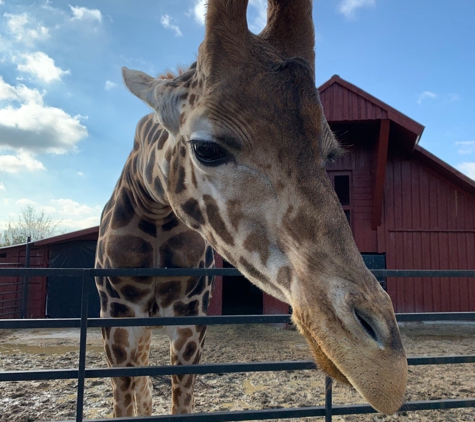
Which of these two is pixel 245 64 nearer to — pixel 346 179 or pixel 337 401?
pixel 337 401

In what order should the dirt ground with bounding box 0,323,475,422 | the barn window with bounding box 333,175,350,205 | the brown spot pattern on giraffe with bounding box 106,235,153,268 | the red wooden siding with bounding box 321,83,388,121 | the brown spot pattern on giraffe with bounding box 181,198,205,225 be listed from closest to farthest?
the brown spot pattern on giraffe with bounding box 181,198,205,225 < the brown spot pattern on giraffe with bounding box 106,235,153,268 < the dirt ground with bounding box 0,323,475,422 < the red wooden siding with bounding box 321,83,388,121 < the barn window with bounding box 333,175,350,205

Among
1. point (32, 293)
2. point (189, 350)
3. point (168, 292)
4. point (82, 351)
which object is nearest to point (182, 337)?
point (189, 350)

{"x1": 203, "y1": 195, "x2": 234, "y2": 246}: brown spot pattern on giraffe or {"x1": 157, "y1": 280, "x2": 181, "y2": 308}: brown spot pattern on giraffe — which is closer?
{"x1": 203, "y1": 195, "x2": 234, "y2": 246}: brown spot pattern on giraffe

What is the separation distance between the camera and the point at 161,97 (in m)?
1.94

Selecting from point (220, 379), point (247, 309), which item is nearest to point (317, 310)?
point (220, 379)

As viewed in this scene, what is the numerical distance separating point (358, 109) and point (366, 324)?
9.94m

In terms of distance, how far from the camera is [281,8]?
201 centimetres

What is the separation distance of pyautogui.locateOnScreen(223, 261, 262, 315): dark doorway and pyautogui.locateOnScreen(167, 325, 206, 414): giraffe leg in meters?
11.5

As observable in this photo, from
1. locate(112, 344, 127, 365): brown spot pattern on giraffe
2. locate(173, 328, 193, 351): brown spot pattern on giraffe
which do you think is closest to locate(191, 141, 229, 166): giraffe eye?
locate(173, 328, 193, 351): brown spot pattern on giraffe

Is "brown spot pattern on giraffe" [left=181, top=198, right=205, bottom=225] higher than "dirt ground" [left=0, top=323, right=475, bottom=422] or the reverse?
higher

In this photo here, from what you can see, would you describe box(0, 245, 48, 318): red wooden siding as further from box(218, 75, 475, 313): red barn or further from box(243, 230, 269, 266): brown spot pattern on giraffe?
box(243, 230, 269, 266): brown spot pattern on giraffe

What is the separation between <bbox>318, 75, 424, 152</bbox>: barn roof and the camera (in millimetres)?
9797

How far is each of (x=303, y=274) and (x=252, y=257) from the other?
0.98ft

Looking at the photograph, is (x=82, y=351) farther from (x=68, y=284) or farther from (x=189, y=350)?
(x=68, y=284)
